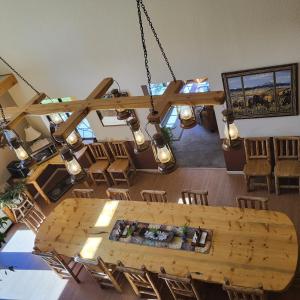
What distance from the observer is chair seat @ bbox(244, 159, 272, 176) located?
5.41m

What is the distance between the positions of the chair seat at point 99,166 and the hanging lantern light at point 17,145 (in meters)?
3.34

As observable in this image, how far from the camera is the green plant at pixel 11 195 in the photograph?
6.41m

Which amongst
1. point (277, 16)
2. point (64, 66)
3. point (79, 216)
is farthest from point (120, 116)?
point (64, 66)

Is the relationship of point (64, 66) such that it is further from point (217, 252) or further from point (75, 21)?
point (217, 252)

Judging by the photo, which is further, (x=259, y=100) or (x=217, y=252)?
(x=259, y=100)

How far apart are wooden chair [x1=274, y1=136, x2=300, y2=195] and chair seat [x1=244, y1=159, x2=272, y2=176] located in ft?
0.46

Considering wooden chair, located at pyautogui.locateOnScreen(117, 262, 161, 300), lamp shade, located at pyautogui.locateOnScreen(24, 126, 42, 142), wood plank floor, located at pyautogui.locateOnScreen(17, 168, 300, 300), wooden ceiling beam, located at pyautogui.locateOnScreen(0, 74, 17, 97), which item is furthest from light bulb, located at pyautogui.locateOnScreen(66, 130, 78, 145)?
lamp shade, located at pyautogui.locateOnScreen(24, 126, 42, 142)

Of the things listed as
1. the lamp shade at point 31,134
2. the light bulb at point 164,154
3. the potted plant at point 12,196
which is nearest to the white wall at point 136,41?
the lamp shade at point 31,134

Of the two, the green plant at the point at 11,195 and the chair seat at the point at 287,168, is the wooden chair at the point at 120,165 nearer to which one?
the green plant at the point at 11,195

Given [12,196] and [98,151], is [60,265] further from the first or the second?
[98,151]

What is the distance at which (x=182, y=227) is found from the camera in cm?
424

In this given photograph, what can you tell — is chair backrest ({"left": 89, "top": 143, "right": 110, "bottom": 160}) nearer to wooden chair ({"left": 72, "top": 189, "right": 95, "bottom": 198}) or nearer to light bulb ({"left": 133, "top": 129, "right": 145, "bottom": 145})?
wooden chair ({"left": 72, "top": 189, "right": 95, "bottom": 198})

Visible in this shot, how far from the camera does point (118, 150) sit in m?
6.83

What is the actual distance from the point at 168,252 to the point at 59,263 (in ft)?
5.82
